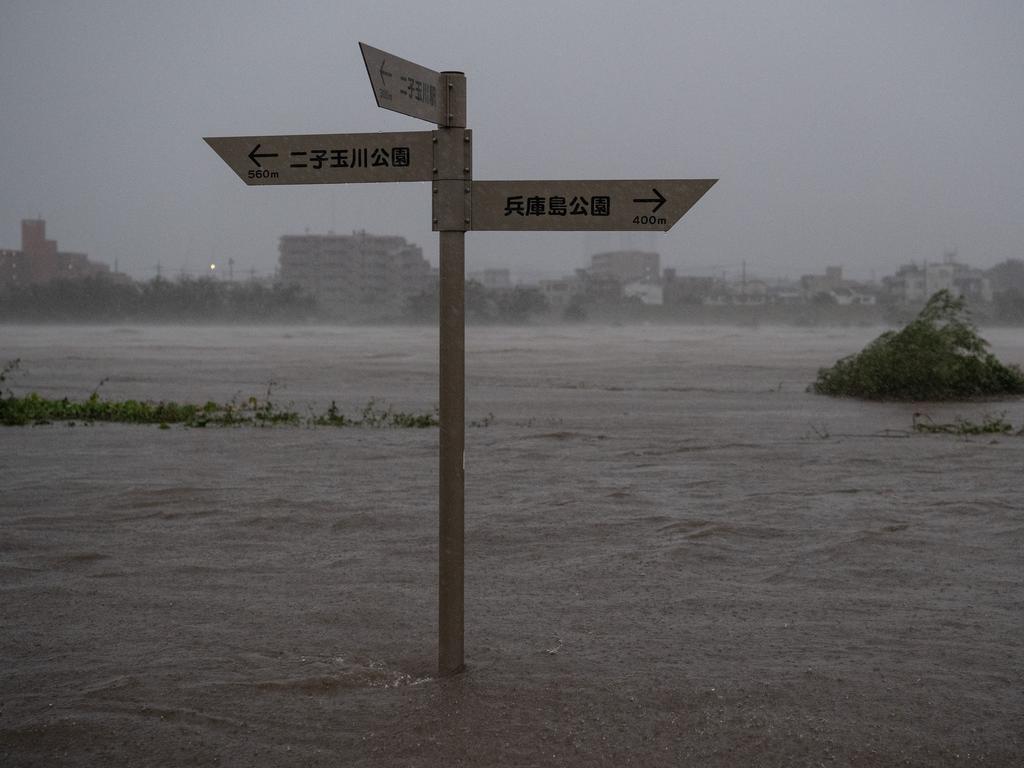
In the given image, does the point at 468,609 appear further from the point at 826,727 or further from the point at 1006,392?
the point at 1006,392

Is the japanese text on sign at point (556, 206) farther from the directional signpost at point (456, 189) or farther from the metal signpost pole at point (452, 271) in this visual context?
the metal signpost pole at point (452, 271)

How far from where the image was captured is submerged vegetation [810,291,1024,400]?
20.5 m

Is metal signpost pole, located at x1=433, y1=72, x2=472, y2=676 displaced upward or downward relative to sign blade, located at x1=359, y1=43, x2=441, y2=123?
downward

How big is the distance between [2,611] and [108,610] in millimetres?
567

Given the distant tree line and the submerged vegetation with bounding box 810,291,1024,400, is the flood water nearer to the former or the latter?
the submerged vegetation with bounding box 810,291,1024,400

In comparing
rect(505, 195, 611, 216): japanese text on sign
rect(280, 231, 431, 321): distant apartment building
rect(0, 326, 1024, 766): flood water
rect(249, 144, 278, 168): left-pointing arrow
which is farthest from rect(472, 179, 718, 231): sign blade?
rect(280, 231, 431, 321): distant apartment building

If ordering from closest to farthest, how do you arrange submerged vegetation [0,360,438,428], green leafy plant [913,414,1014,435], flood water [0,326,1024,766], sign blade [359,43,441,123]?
sign blade [359,43,441,123] < flood water [0,326,1024,766] < green leafy plant [913,414,1014,435] < submerged vegetation [0,360,438,428]

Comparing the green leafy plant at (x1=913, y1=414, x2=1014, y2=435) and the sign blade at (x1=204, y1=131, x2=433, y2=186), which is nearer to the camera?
the sign blade at (x1=204, y1=131, x2=433, y2=186)

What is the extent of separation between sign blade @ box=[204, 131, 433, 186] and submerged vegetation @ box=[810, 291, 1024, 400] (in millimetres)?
17609

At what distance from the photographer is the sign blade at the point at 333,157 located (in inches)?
178

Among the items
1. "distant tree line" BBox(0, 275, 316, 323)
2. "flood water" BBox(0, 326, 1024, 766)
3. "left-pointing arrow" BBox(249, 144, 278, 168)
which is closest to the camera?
"flood water" BBox(0, 326, 1024, 766)

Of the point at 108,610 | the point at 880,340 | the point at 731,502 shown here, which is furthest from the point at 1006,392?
the point at 108,610

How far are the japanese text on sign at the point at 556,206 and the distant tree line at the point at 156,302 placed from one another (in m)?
86.5

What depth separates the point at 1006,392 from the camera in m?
21.5
